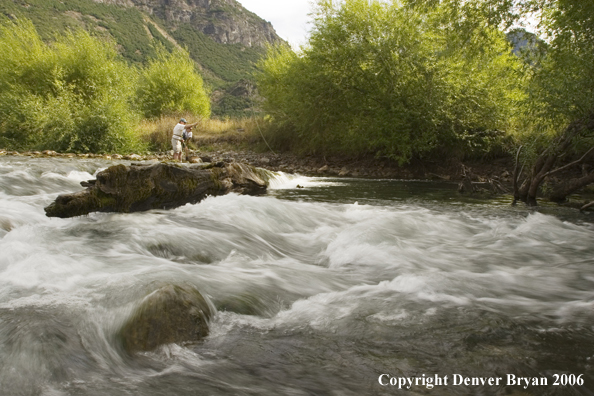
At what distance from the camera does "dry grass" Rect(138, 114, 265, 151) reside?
33594 mm

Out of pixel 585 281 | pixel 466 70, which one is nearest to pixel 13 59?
pixel 466 70

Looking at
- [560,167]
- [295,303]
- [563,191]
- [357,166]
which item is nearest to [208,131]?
[357,166]

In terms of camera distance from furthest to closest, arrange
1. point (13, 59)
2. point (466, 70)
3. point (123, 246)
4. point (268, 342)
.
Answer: point (13, 59) < point (466, 70) < point (123, 246) < point (268, 342)

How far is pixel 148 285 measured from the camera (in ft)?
12.9

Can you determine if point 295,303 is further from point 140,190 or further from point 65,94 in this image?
point 65,94

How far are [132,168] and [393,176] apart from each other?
1623 cm

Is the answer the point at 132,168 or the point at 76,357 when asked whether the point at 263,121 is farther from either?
the point at 76,357

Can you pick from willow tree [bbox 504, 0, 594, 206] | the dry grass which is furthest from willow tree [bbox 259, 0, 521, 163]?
the dry grass

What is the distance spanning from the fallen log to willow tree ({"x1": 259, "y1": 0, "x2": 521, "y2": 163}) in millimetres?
12846

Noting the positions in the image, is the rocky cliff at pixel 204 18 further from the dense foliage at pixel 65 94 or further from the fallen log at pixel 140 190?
the fallen log at pixel 140 190

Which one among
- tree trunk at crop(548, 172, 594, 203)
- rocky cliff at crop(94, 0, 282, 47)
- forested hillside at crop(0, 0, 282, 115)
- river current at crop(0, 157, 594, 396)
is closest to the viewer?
river current at crop(0, 157, 594, 396)

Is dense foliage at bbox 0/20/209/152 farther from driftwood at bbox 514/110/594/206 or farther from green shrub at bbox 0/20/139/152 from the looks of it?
driftwood at bbox 514/110/594/206

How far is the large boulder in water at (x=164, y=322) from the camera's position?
320cm

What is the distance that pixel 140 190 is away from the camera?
25.6 ft
